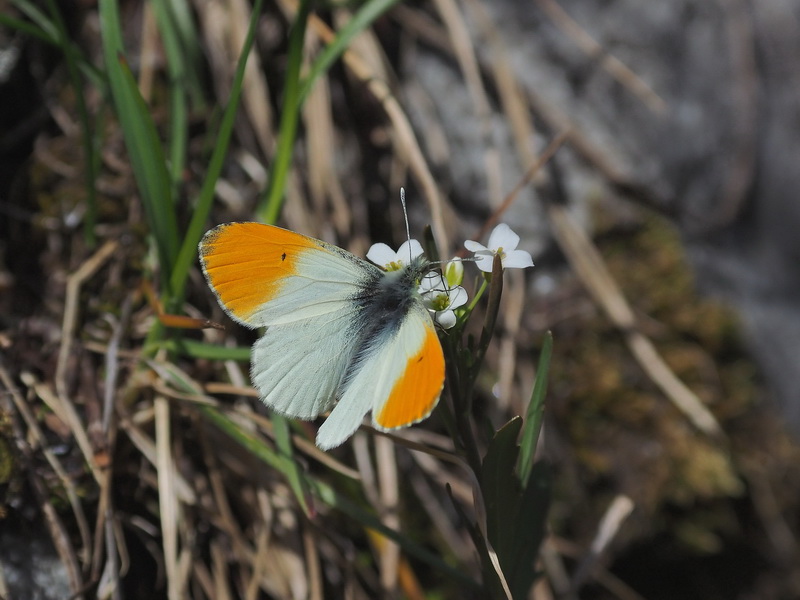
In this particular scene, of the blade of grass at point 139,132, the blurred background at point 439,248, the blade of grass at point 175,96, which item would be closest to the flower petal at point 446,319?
the blurred background at point 439,248

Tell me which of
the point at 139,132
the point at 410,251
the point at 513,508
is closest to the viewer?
the point at 513,508

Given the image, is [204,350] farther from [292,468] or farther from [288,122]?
[288,122]

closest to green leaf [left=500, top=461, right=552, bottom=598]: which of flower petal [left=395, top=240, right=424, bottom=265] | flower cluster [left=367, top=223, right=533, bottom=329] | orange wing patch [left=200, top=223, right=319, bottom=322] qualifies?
flower cluster [left=367, top=223, right=533, bottom=329]

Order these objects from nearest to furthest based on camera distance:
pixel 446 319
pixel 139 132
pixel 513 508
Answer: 1. pixel 446 319
2. pixel 513 508
3. pixel 139 132

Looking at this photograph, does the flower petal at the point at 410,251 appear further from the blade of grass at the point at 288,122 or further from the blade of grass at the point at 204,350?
the blade of grass at the point at 288,122

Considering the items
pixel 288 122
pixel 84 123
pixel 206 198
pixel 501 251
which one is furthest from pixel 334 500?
pixel 84 123

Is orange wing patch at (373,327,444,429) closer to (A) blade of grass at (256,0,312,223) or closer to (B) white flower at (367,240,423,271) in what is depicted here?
(B) white flower at (367,240,423,271)

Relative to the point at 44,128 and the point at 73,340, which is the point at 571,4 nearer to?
the point at 44,128

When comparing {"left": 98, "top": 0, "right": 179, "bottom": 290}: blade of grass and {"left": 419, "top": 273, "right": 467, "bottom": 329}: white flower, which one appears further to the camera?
{"left": 98, "top": 0, "right": 179, "bottom": 290}: blade of grass
